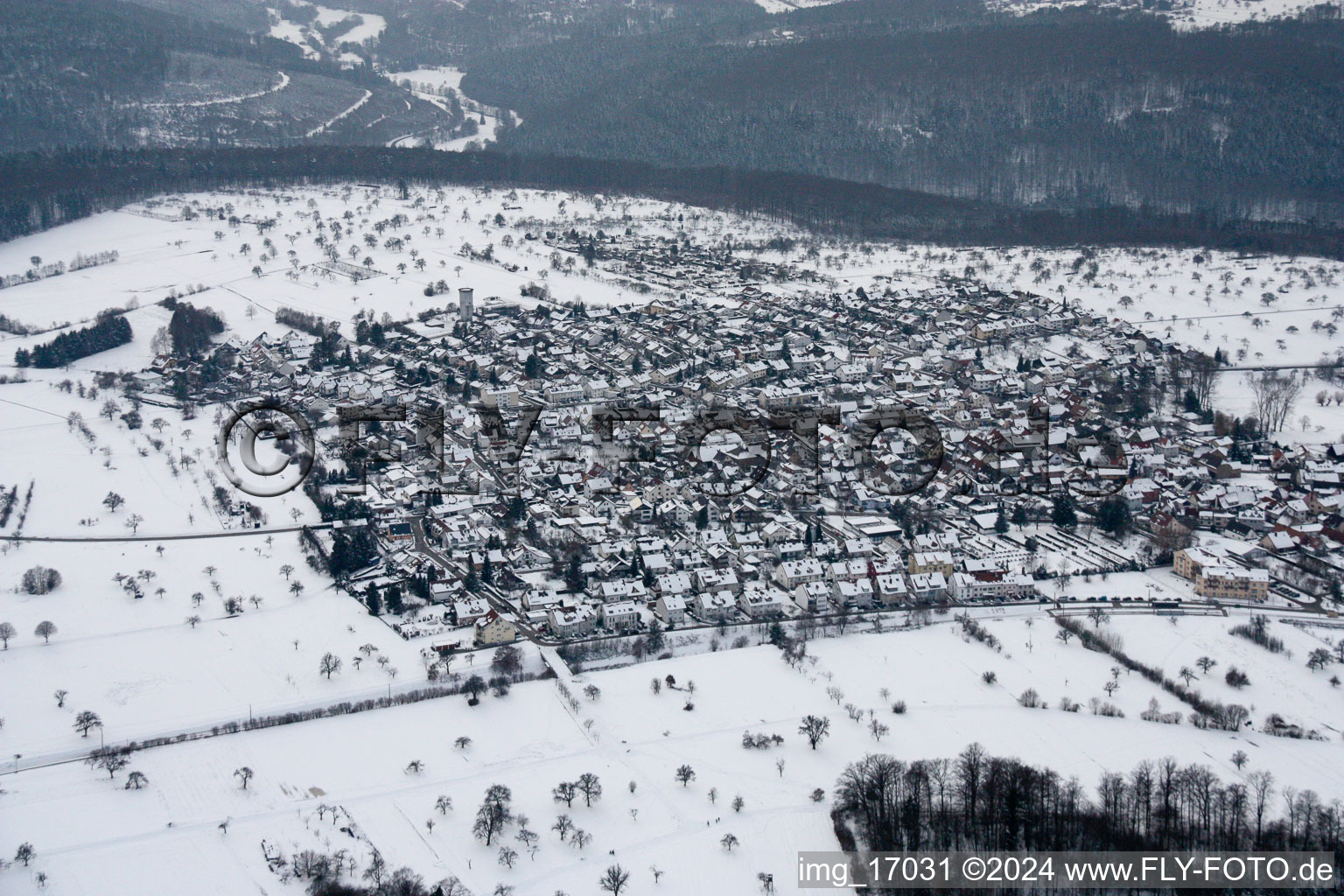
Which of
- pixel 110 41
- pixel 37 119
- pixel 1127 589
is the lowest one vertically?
pixel 1127 589

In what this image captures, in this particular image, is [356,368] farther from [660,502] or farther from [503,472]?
[660,502]

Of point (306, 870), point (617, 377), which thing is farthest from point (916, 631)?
point (617, 377)

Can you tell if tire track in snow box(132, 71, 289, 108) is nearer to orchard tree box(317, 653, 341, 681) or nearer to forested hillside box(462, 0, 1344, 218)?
forested hillside box(462, 0, 1344, 218)

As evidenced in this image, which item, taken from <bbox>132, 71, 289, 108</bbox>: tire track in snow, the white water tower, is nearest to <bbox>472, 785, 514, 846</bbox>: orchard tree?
the white water tower

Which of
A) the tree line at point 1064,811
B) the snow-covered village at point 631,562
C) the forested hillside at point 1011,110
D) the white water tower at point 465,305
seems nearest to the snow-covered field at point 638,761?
the snow-covered village at point 631,562

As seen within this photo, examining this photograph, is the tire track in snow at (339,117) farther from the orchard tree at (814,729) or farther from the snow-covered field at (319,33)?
the orchard tree at (814,729)
